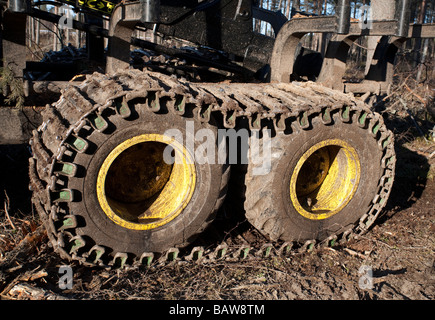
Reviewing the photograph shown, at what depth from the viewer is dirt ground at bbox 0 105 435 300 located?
323cm

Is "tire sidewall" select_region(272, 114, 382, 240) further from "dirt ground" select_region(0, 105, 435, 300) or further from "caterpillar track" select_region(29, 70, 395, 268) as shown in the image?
"dirt ground" select_region(0, 105, 435, 300)

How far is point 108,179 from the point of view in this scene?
381 centimetres

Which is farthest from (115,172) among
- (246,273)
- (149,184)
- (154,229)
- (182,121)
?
(246,273)

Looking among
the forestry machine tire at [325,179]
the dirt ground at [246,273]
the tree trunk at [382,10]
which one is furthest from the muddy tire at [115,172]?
the tree trunk at [382,10]

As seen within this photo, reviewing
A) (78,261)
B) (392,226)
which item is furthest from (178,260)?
(392,226)

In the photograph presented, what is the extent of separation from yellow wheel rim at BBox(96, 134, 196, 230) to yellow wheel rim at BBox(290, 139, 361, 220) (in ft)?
3.52

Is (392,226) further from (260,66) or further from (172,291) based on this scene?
(172,291)

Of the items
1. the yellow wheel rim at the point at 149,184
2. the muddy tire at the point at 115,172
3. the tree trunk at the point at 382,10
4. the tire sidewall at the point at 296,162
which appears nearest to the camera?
the muddy tire at the point at 115,172

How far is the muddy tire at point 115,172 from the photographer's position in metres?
3.14

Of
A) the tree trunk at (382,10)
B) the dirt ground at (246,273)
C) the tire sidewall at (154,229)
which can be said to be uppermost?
the tree trunk at (382,10)

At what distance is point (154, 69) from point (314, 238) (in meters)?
2.95

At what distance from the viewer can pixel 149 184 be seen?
3.98 m

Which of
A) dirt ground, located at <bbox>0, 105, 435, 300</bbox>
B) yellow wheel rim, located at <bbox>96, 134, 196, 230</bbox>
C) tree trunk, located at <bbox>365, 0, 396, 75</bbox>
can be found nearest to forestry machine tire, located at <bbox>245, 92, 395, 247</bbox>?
dirt ground, located at <bbox>0, 105, 435, 300</bbox>

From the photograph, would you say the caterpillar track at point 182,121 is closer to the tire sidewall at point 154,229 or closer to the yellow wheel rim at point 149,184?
the tire sidewall at point 154,229
